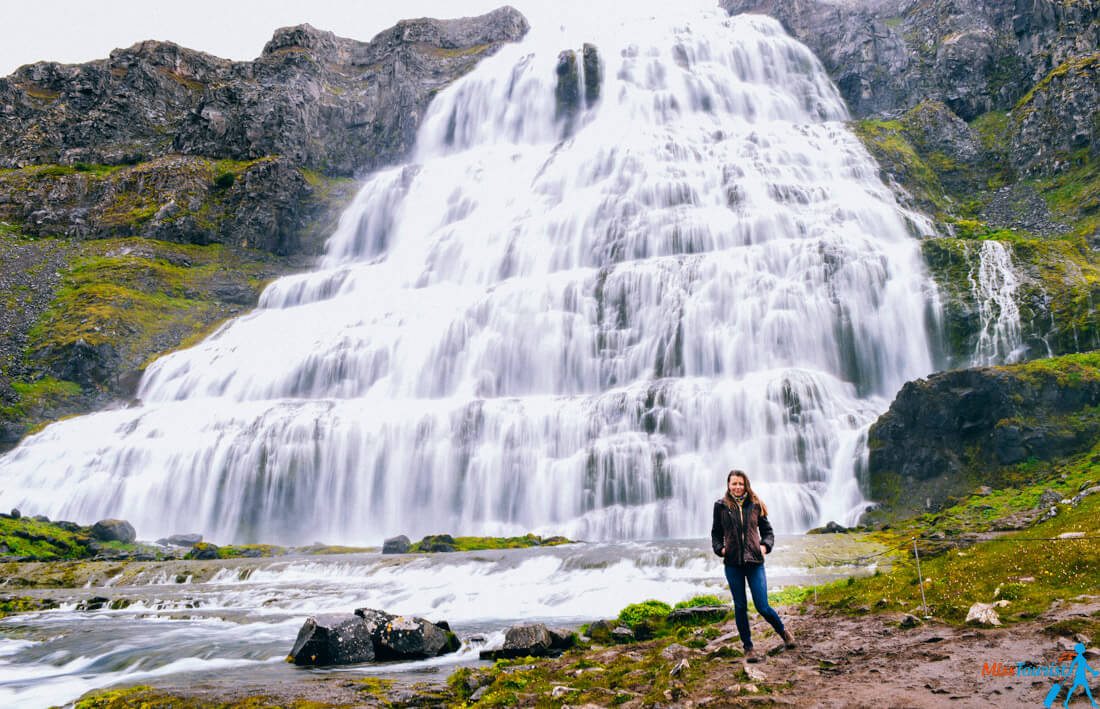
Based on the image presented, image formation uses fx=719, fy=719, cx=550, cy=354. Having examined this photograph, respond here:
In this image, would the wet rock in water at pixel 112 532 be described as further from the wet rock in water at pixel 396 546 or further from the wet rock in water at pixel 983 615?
the wet rock in water at pixel 983 615

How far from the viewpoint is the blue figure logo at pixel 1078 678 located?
5.42 m

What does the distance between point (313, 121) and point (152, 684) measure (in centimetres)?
8170

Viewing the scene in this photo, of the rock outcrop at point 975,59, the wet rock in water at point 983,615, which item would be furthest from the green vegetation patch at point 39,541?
the rock outcrop at point 975,59

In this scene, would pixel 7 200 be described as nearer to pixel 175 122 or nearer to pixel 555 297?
pixel 175 122

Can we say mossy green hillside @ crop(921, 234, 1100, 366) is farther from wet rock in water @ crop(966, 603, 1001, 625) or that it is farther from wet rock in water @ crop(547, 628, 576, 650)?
wet rock in water @ crop(547, 628, 576, 650)

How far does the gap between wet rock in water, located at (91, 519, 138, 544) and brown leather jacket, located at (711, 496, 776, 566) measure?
107 ft

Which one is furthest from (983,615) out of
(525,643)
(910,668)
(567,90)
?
(567,90)

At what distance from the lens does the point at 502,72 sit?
8175 cm

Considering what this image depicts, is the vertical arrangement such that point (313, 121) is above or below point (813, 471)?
above

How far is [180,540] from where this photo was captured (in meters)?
33.4

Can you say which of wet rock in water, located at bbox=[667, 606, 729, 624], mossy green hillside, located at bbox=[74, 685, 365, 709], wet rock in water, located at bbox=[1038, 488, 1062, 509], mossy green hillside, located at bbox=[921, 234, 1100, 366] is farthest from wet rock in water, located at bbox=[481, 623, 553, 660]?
mossy green hillside, located at bbox=[921, 234, 1100, 366]

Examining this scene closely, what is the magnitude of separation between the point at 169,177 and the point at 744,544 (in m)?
80.0

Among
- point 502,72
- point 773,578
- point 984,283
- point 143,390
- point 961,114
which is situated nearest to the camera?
point 773,578

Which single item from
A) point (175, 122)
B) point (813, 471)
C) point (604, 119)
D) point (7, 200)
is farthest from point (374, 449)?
point (175, 122)
